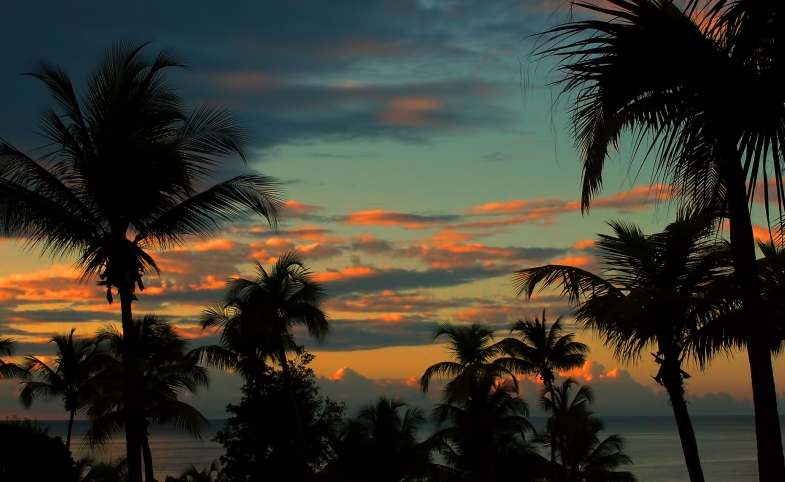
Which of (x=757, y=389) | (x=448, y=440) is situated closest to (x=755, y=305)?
(x=757, y=389)

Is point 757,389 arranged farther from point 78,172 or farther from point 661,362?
point 78,172

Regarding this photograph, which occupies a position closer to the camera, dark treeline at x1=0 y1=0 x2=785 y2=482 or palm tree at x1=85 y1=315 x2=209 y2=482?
dark treeline at x1=0 y1=0 x2=785 y2=482

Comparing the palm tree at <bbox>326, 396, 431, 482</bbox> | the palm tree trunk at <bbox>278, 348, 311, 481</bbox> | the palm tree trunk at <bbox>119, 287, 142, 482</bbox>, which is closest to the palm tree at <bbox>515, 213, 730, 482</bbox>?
the palm tree trunk at <bbox>119, 287, 142, 482</bbox>

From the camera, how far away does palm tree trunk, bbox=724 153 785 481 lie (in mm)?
6949

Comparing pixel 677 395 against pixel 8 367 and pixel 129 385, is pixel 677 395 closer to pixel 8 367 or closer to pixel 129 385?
pixel 129 385

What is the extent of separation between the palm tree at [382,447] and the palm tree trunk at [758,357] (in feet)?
93.1

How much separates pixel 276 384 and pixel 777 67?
30.6 meters

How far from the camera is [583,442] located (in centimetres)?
3962

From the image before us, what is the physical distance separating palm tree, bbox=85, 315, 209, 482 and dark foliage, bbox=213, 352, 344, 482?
7.28ft

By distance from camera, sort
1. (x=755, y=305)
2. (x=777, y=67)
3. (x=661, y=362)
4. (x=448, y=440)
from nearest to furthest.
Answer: (x=777, y=67) < (x=755, y=305) < (x=661, y=362) < (x=448, y=440)

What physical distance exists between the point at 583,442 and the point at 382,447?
10.2 metres

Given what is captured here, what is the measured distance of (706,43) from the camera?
5.60 metres

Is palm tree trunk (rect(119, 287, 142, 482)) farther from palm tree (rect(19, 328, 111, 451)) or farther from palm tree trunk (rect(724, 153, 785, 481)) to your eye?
palm tree (rect(19, 328, 111, 451))

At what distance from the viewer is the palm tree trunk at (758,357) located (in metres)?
6.95
